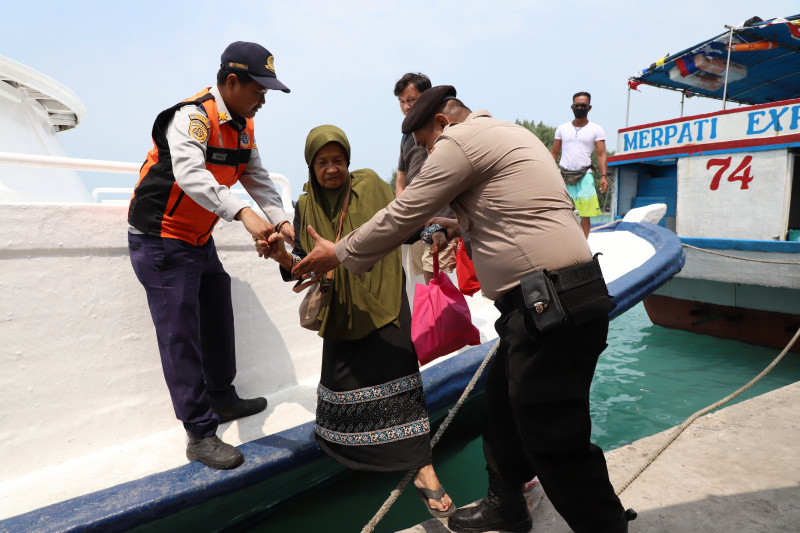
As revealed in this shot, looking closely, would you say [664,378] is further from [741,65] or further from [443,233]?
[741,65]

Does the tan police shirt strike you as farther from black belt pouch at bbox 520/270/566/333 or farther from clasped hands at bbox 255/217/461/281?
clasped hands at bbox 255/217/461/281

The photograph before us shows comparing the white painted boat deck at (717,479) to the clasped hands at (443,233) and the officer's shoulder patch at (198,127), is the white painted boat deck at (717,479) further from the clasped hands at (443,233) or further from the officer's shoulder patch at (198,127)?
the officer's shoulder patch at (198,127)

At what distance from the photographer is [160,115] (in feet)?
7.32

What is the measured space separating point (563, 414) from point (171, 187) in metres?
1.81

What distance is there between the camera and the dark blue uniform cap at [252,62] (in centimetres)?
223

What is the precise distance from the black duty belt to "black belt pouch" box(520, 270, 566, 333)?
34 mm

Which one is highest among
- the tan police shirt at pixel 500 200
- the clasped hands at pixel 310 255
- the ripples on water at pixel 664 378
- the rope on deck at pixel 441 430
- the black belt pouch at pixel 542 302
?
the tan police shirt at pixel 500 200

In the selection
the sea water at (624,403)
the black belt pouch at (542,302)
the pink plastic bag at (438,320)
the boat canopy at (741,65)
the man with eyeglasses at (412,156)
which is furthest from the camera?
the boat canopy at (741,65)

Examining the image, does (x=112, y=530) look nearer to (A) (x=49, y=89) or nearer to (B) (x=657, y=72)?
(A) (x=49, y=89)

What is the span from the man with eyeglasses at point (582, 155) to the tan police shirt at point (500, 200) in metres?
4.22

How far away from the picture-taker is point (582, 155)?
5.79 m

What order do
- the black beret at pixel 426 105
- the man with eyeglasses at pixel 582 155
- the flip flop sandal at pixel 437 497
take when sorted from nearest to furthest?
the black beret at pixel 426 105 < the flip flop sandal at pixel 437 497 < the man with eyeglasses at pixel 582 155

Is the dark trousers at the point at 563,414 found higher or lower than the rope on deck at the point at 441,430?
higher

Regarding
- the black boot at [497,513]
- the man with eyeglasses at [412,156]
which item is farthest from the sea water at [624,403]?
the man with eyeglasses at [412,156]
